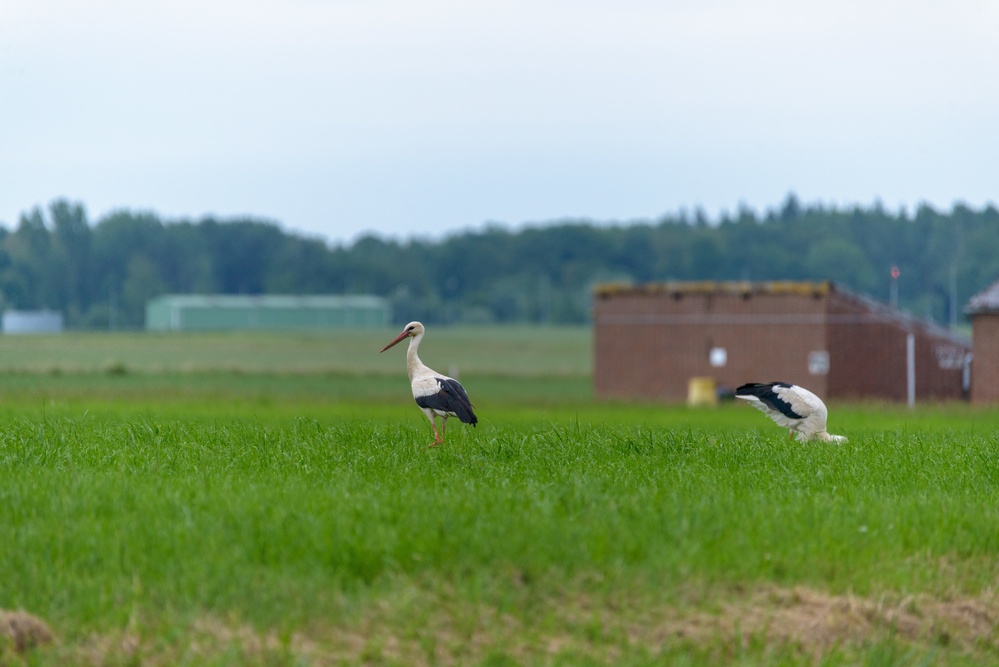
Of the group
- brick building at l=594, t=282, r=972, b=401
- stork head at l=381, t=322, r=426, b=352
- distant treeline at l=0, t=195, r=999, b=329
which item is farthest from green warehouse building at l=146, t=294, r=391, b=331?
stork head at l=381, t=322, r=426, b=352

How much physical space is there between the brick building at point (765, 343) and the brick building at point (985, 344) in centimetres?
562

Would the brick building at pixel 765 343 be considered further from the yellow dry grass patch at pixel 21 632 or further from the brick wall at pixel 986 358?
the yellow dry grass patch at pixel 21 632

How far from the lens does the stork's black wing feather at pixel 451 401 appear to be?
15797 millimetres

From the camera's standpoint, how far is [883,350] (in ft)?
179

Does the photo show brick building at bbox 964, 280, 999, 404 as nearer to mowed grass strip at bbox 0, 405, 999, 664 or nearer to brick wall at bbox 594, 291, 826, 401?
brick wall at bbox 594, 291, 826, 401

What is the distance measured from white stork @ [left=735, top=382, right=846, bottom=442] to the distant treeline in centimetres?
9381

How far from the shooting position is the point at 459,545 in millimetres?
9797

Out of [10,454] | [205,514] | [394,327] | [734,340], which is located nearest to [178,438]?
[10,454]

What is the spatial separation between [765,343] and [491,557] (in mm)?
44952

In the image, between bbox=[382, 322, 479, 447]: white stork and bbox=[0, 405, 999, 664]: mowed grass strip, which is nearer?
bbox=[0, 405, 999, 664]: mowed grass strip

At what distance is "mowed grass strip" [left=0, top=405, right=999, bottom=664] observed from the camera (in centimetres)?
905

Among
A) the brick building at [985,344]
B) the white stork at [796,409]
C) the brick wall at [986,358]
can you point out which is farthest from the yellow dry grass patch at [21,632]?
the brick wall at [986,358]

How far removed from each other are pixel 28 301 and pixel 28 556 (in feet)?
357

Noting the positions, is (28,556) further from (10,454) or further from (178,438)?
(178,438)
